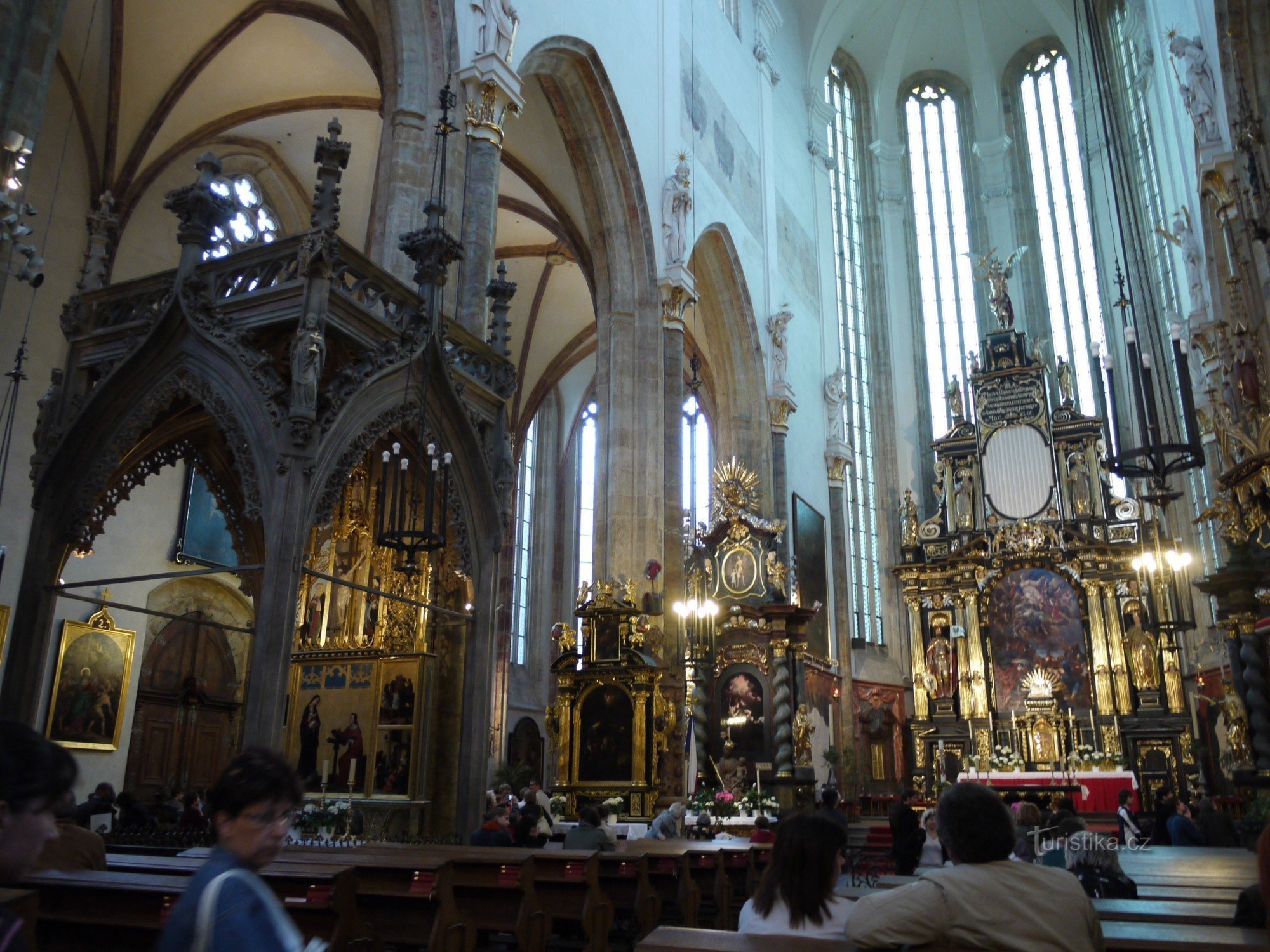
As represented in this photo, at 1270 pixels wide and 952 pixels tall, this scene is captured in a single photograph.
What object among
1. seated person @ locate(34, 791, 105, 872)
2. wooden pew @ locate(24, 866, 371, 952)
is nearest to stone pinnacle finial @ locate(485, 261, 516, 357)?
seated person @ locate(34, 791, 105, 872)

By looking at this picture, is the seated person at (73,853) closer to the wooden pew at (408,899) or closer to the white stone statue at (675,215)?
the wooden pew at (408,899)

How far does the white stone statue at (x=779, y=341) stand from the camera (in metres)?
21.0

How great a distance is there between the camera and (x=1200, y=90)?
14.8 m

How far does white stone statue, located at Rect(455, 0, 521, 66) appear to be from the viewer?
1143cm

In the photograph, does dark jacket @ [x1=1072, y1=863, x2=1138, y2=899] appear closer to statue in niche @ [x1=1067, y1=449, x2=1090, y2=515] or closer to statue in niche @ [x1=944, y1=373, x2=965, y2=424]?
statue in niche @ [x1=1067, y1=449, x2=1090, y2=515]

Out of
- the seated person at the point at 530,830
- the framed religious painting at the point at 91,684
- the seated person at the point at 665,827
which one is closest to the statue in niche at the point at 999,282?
the seated person at the point at 665,827

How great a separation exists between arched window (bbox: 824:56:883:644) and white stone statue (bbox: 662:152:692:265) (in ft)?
31.1

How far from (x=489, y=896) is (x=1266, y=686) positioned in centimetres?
974

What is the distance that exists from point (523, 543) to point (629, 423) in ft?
33.9

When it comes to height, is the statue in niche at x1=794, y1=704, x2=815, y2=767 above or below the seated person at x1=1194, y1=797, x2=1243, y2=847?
above

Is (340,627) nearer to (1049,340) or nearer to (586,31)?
(586,31)

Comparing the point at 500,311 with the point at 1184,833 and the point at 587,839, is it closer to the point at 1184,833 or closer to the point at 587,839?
the point at 587,839

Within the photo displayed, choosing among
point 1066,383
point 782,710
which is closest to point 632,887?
point 782,710

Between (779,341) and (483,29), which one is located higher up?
(779,341)
